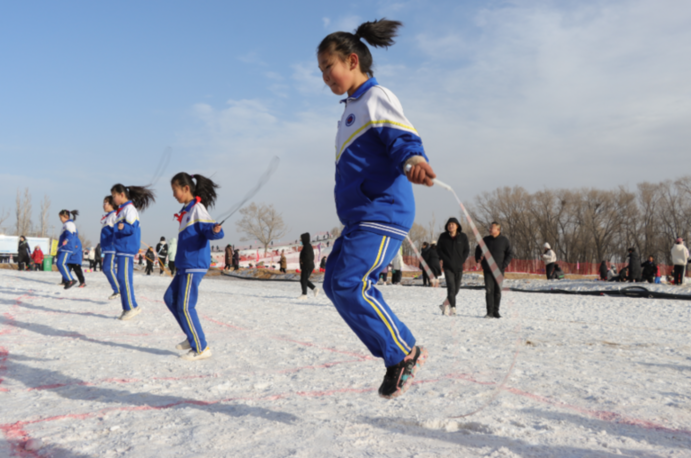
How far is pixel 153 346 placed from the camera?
17.3 feet

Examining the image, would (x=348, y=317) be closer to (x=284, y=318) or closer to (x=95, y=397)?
(x=95, y=397)

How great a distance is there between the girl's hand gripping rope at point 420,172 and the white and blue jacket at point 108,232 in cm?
689

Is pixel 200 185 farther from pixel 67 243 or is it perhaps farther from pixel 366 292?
pixel 67 243

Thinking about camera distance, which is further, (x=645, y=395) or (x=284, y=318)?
(x=284, y=318)

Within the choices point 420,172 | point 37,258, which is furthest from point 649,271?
point 37,258

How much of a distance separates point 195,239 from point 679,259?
684 inches

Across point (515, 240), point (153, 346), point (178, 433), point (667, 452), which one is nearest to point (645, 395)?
point (667, 452)

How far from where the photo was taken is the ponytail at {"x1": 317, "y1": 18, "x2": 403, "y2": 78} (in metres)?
2.74

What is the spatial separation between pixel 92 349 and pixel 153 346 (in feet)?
1.94

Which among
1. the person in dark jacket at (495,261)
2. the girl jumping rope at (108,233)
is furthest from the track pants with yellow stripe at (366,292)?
the person in dark jacket at (495,261)

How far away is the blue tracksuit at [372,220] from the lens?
2.46m

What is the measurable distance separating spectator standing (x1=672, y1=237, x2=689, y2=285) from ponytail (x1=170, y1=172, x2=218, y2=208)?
16.7 meters

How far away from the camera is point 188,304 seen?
187 inches

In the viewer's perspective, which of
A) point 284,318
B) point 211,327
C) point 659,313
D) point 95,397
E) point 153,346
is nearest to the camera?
point 95,397
